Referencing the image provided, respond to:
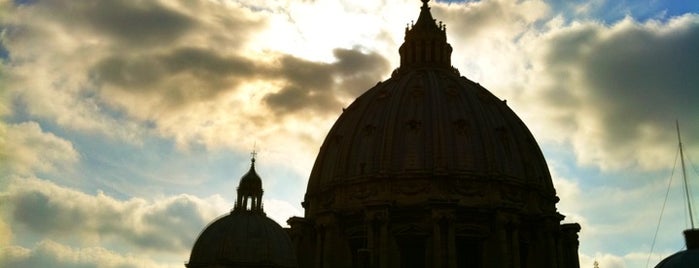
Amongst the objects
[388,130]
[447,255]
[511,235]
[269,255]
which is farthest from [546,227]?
[269,255]

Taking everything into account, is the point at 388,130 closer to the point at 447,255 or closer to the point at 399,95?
the point at 399,95

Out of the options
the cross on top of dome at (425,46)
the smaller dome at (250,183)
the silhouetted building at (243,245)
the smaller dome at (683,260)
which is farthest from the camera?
the cross on top of dome at (425,46)

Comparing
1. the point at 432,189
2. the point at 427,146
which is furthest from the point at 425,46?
→ the point at 432,189

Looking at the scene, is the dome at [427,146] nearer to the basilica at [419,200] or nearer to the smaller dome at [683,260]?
the basilica at [419,200]

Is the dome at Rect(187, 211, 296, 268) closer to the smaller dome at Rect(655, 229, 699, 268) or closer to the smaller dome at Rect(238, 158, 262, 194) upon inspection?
the smaller dome at Rect(238, 158, 262, 194)

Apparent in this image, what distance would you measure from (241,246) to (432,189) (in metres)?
15.1

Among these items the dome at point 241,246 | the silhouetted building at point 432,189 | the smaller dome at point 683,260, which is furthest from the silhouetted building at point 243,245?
the smaller dome at point 683,260

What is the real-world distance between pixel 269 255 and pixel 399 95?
17.4 m

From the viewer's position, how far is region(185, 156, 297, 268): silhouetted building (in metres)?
58.7

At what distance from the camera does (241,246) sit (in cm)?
5941

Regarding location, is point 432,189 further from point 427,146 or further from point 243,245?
point 243,245

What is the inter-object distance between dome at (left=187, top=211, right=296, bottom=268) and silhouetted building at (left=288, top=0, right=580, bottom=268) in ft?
9.84

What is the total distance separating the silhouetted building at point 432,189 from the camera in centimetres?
5725

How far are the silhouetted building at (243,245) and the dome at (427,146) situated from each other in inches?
195
